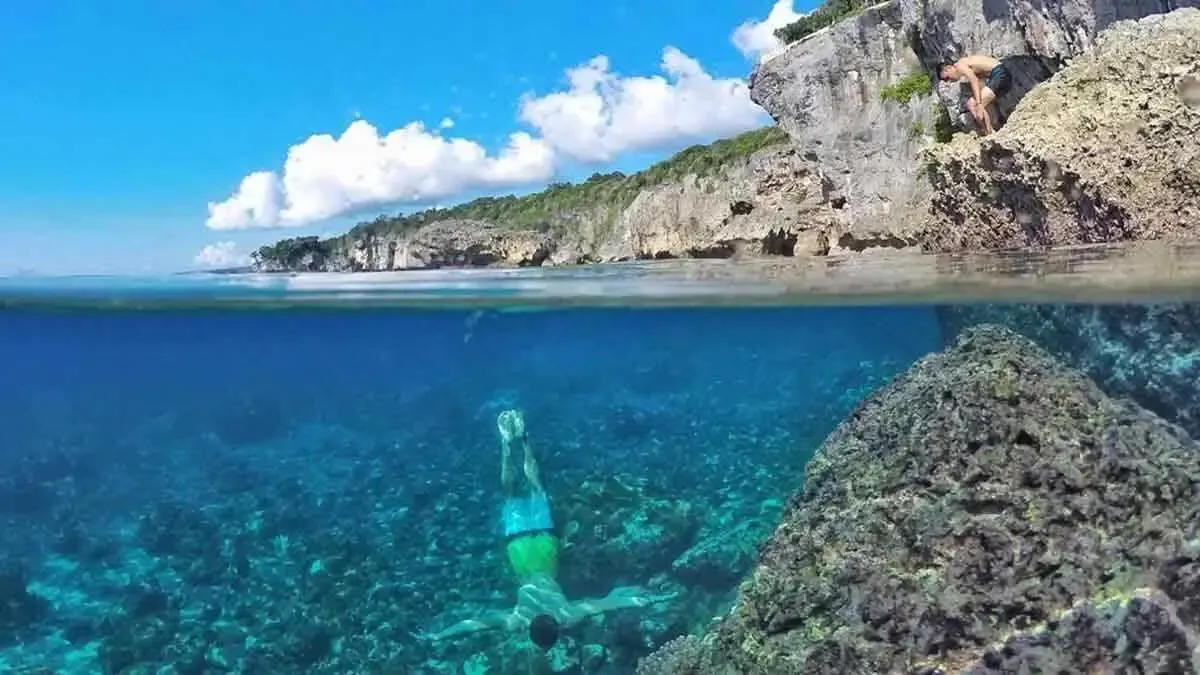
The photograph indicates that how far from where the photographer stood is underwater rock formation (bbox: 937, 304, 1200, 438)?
5199 millimetres

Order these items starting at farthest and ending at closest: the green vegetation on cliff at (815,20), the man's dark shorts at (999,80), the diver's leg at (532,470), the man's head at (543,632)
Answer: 1. the green vegetation on cliff at (815,20)
2. the man's dark shorts at (999,80)
3. the diver's leg at (532,470)
4. the man's head at (543,632)

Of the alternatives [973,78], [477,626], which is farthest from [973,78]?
[477,626]

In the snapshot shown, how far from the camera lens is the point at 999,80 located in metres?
15.5

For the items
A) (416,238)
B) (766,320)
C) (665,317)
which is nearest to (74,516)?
(665,317)

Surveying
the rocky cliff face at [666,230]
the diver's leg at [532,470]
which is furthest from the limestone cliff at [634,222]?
the diver's leg at [532,470]

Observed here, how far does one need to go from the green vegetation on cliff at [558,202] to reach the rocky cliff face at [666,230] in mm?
712

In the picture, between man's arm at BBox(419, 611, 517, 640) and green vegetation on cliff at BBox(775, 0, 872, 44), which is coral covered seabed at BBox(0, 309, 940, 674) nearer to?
man's arm at BBox(419, 611, 517, 640)

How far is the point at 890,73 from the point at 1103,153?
53.0 feet

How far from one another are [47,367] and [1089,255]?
17.3m

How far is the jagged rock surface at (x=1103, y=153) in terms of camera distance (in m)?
7.68

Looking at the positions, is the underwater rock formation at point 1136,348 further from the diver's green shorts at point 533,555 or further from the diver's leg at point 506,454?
the diver's leg at point 506,454

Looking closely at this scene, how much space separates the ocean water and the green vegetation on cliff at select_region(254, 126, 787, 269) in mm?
15835

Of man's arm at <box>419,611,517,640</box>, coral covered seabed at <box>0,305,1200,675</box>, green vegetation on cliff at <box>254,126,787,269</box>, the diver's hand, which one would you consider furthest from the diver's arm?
green vegetation on cliff at <box>254,126,787,269</box>

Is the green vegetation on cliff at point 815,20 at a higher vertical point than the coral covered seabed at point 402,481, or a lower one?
higher
